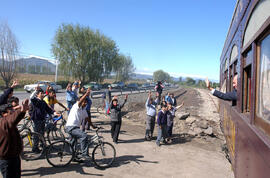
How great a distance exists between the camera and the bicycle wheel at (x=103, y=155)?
496 centimetres

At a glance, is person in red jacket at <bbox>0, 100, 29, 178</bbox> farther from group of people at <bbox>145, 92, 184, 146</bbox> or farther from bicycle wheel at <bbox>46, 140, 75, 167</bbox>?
group of people at <bbox>145, 92, 184, 146</bbox>

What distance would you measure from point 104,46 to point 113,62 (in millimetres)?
3957

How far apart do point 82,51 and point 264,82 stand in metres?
36.0

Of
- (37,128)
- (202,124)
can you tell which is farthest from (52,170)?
(202,124)

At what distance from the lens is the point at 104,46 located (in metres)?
38.1

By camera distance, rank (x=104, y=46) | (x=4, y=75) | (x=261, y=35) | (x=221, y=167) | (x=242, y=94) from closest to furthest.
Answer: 1. (x=261, y=35)
2. (x=242, y=94)
3. (x=221, y=167)
4. (x=4, y=75)
5. (x=104, y=46)

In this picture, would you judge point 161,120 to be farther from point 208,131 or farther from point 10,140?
point 10,140

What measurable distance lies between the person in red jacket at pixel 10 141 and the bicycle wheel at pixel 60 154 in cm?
143

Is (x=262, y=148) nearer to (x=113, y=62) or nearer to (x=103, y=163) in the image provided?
(x=103, y=163)

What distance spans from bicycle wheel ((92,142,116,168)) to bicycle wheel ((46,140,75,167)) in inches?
21.8

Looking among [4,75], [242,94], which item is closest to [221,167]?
[242,94]

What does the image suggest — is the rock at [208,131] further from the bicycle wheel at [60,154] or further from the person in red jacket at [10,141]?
the person in red jacket at [10,141]

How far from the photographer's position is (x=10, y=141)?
3.17 metres

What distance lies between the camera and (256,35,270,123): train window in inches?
78.1
